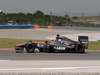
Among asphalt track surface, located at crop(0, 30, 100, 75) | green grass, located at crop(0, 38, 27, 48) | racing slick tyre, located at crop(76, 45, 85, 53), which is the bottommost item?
green grass, located at crop(0, 38, 27, 48)

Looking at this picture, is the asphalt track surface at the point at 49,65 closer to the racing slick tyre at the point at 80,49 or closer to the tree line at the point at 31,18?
the racing slick tyre at the point at 80,49

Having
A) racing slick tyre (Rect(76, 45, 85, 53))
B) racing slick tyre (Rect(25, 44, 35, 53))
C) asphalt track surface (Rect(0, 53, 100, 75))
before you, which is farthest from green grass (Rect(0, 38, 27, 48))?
asphalt track surface (Rect(0, 53, 100, 75))

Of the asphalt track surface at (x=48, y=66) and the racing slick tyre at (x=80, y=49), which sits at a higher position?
the asphalt track surface at (x=48, y=66)

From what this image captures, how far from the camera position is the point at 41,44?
72.5 ft

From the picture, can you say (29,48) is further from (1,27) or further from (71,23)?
(71,23)

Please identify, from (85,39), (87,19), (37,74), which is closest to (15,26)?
(87,19)

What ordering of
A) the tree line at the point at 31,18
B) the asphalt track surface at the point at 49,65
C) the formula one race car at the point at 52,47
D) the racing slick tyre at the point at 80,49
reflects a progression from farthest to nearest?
1. the tree line at the point at 31,18
2. the racing slick tyre at the point at 80,49
3. the formula one race car at the point at 52,47
4. the asphalt track surface at the point at 49,65

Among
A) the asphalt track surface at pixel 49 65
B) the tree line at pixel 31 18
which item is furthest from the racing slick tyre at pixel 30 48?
the tree line at pixel 31 18

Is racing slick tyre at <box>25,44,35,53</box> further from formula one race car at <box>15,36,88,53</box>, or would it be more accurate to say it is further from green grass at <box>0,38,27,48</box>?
green grass at <box>0,38,27,48</box>

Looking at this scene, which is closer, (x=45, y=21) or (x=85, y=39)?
(x=85, y=39)

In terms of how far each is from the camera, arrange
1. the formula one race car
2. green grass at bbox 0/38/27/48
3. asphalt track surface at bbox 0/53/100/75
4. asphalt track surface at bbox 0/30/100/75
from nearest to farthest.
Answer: asphalt track surface at bbox 0/30/100/75 < asphalt track surface at bbox 0/53/100/75 < the formula one race car < green grass at bbox 0/38/27/48

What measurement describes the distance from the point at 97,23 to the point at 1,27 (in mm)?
26093

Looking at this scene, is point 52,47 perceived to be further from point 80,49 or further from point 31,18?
point 31,18

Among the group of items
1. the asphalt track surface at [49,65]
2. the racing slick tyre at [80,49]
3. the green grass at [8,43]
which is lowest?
the green grass at [8,43]
